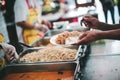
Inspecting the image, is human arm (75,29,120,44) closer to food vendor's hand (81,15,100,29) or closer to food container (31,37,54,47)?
food vendor's hand (81,15,100,29)

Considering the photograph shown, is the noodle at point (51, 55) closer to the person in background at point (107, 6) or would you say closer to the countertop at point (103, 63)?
the countertop at point (103, 63)

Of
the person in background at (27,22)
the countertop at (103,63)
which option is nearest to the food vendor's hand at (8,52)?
the countertop at (103,63)

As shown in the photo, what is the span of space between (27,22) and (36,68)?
2165mm

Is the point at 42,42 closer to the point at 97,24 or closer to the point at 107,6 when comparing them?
the point at 97,24

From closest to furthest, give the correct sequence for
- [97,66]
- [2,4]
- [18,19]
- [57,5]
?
1. [97,66]
2. [2,4]
3. [18,19]
4. [57,5]

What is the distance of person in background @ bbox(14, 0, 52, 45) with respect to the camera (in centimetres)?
418

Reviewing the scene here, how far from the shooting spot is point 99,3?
21.6 ft

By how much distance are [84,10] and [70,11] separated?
421mm

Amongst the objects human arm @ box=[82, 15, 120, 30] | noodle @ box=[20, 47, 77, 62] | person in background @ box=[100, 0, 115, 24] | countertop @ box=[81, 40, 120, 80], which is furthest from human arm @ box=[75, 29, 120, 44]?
person in background @ box=[100, 0, 115, 24]

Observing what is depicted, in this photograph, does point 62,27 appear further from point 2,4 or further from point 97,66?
point 97,66

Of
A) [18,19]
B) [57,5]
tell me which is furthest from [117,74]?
[57,5]

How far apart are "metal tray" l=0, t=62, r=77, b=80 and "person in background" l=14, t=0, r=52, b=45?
1739mm

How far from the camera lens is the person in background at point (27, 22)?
4176mm

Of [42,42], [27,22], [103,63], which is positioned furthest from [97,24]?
[27,22]
